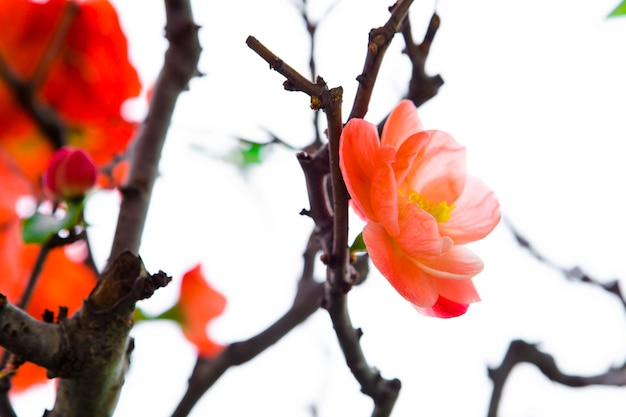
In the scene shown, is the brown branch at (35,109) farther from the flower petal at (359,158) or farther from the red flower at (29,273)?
the flower petal at (359,158)

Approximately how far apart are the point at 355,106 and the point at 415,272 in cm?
7

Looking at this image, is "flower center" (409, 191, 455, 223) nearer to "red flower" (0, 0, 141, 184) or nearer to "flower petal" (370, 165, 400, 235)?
"flower petal" (370, 165, 400, 235)

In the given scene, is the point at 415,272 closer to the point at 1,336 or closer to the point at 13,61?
the point at 1,336

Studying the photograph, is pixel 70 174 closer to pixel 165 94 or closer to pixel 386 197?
pixel 165 94

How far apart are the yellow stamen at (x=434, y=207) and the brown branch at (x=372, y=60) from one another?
0.27 feet

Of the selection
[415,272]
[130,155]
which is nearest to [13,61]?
[130,155]

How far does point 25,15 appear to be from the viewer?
0.52 metres

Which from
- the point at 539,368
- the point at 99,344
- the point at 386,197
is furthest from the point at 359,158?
the point at 539,368

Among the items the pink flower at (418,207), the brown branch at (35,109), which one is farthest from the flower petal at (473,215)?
the brown branch at (35,109)

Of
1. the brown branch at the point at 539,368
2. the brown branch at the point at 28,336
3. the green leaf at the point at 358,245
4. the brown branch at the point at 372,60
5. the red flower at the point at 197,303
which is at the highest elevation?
the red flower at the point at 197,303

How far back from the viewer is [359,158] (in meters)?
0.25

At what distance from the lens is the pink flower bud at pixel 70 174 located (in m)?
0.41

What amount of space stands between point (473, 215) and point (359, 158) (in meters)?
0.10

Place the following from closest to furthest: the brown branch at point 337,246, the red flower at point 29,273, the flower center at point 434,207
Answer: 1. the brown branch at point 337,246
2. the flower center at point 434,207
3. the red flower at point 29,273
